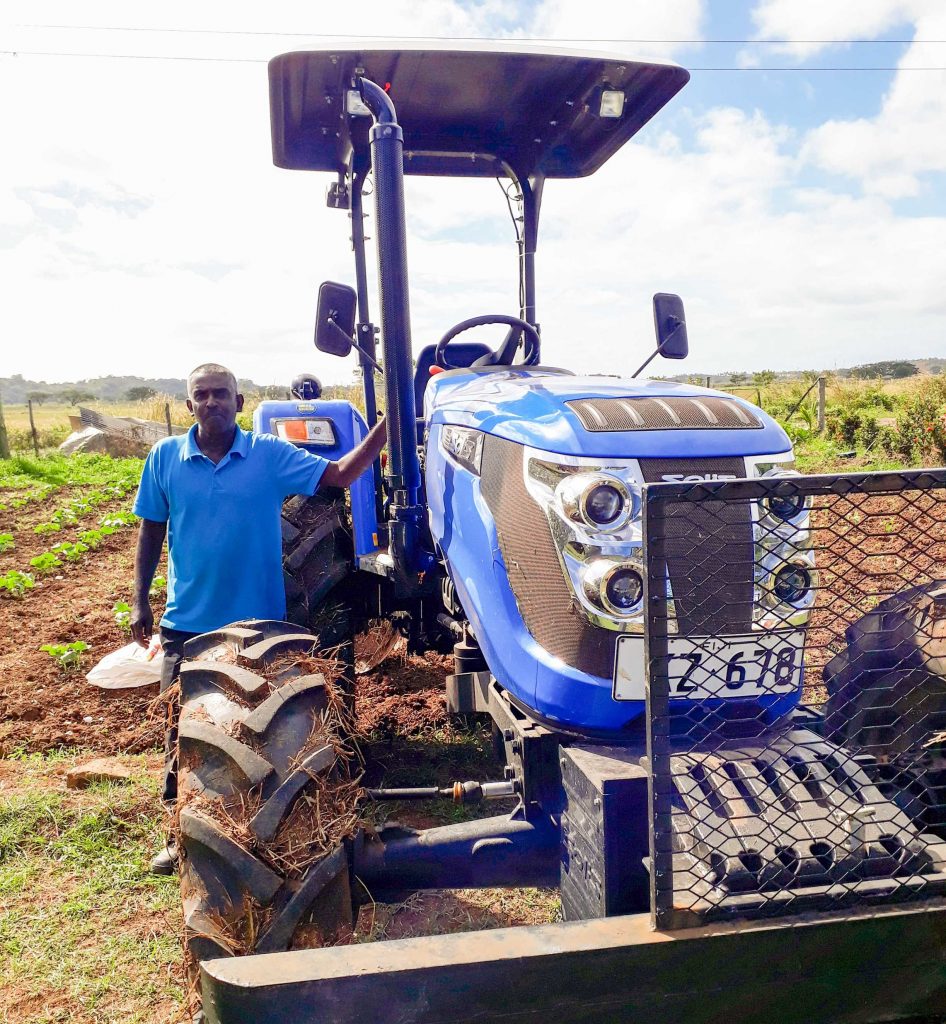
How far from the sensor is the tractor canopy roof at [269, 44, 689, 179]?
2.92m

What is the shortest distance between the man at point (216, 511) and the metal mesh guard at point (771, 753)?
153 cm

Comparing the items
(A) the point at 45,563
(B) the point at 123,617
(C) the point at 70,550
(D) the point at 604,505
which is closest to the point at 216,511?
(D) the point at 604,505

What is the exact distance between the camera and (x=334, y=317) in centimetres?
294

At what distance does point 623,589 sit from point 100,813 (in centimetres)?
241

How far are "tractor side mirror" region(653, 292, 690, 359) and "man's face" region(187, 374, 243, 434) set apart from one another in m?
1.53

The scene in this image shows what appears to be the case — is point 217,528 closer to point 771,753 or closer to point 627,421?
point 627,421

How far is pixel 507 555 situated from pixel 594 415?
15.9 inches

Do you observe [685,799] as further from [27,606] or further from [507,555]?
[27,606]

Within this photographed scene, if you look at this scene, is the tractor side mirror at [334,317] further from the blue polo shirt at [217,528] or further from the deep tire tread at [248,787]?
the deep tire tread at [248,787]

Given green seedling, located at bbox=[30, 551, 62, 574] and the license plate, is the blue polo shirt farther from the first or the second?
green seedling, located at bbox=[30, 551, 62, 574]

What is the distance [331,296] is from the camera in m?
2.92

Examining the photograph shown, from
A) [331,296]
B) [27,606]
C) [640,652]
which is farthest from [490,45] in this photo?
[27,606]

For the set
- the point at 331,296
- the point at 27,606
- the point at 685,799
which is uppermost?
the point at 331,296

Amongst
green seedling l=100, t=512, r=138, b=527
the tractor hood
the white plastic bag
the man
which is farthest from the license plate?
green seedling l=100, t=512, r=138, b=527
